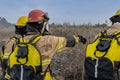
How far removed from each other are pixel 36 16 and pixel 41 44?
53 cm

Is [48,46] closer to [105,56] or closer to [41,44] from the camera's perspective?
[41,44]

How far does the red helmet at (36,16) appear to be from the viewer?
22.5 ft

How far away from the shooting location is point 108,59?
22.9 ft

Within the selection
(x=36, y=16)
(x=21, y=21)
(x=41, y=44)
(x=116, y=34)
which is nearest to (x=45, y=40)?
(x=41, y=44)

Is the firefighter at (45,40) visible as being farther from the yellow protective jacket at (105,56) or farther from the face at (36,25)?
the yellow protective jacket at (105,56)

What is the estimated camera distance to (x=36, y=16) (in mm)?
6891

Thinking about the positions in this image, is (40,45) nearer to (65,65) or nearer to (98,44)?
(98,44)

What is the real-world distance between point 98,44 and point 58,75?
4.27m

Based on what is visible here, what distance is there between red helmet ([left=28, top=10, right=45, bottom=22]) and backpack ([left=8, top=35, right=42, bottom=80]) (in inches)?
12.2

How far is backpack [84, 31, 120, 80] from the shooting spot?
6.97 m

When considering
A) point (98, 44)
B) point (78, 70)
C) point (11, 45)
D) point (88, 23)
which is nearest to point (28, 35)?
point (98, 44)

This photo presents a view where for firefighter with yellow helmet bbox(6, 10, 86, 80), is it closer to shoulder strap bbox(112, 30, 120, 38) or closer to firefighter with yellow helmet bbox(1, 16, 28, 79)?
shoulder strap bbox(112, 30, 120, 38)

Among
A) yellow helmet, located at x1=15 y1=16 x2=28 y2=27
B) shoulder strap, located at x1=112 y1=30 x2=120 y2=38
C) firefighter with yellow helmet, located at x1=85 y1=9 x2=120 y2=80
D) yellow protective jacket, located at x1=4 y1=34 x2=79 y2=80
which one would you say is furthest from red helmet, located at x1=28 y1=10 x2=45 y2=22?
yellow helmet, located at x1=15 y1=16 x2=28 y2=27

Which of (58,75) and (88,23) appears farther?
(88,23)
